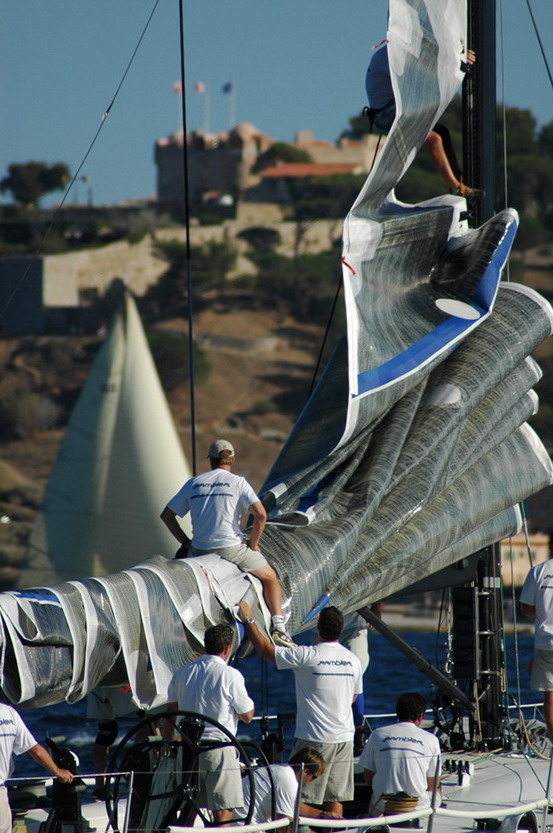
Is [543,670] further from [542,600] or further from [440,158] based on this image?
[440,158]

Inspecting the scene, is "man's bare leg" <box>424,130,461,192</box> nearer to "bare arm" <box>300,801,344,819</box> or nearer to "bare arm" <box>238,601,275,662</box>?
"bare arm" <box>238,601,275,662</box>

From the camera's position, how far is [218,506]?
6.73 metres

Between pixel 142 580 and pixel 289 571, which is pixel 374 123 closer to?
pixel 289 571

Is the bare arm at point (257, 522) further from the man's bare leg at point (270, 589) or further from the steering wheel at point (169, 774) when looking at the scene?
the steering wheel at point (169, 774)

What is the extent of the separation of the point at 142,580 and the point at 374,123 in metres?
3.45

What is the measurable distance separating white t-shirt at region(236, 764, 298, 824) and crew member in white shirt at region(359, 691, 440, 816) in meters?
0.42

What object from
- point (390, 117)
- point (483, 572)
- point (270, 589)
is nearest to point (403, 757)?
point (270, 589)

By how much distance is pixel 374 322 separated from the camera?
7.74 m

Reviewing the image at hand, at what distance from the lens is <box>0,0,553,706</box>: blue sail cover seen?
6527mm

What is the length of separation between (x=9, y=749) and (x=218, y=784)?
2.63ft

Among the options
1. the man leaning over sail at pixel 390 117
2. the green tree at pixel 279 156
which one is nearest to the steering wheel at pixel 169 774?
the man leaning over sail at pixel 390 117

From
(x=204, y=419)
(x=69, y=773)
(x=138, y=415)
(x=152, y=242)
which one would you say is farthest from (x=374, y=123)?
(x=152, y=242)

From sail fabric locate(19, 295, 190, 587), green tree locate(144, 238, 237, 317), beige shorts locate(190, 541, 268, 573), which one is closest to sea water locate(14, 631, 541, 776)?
beige shorts locate(190, 541, 268, 573)

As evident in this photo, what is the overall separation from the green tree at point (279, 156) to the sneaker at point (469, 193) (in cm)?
10049
